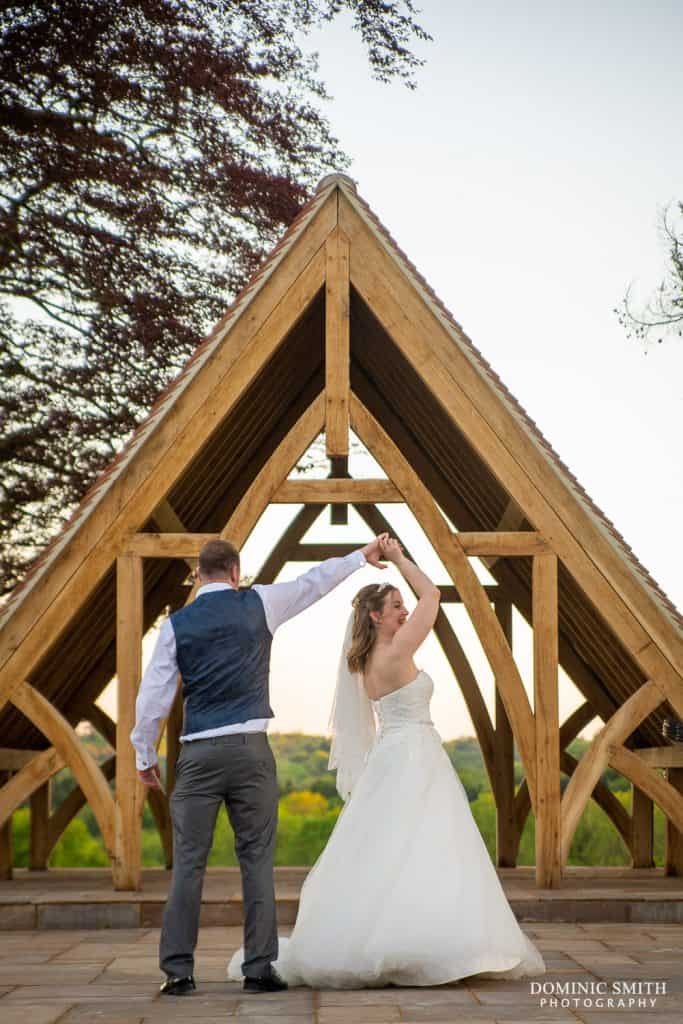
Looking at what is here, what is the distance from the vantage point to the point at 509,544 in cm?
846

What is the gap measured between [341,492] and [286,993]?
349 centimetres

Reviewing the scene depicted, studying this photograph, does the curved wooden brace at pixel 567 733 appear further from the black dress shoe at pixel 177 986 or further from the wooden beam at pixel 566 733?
the black dress shoe at pixel 177 986

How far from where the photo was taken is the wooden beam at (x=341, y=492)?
Answer: 836cm

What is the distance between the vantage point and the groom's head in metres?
5.62

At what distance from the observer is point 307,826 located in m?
23.6

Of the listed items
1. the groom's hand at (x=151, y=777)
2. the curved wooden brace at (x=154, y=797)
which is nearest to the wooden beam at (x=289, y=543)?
the curved wooden brace at (x=154, y=797)

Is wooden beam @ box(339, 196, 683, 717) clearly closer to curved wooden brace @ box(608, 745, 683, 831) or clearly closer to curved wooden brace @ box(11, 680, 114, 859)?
curved wooden brace @ box(608, 745, 683, 831)

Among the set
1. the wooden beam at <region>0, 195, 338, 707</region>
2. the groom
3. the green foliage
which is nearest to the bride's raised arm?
the groom

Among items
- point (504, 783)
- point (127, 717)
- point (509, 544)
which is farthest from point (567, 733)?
point (127, 717)

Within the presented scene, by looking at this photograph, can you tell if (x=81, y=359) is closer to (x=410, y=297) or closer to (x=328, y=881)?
(x=410, y=297)

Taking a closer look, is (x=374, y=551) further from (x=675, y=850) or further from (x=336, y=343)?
(x=675, y=850)

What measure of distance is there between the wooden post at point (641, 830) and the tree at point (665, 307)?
17.4 feet

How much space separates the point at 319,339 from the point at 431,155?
7.09 meters

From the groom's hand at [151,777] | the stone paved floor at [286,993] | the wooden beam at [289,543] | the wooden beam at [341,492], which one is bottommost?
the stone paved floor at [286,993]
